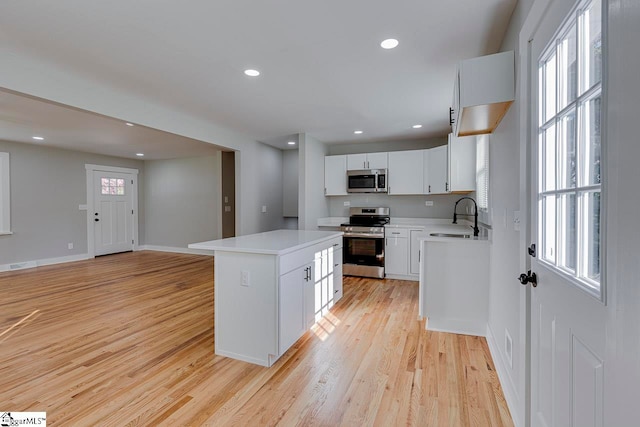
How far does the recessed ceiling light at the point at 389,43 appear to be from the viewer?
7.15ft

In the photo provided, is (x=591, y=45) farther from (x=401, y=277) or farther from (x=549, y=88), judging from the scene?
(x=401, y=277)

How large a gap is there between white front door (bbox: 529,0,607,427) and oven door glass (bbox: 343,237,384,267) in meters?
3.41

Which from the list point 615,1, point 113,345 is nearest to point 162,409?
point 113,345

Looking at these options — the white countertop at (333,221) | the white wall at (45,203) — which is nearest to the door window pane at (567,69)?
the white countertop at (333,221)

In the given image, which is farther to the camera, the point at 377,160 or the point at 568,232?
the point at 377,160

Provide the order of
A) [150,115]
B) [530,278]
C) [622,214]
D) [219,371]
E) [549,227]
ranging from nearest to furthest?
1. [622,214]
2. [549,227]
3. [530,278]
4. [219,371]
5. [150,115]

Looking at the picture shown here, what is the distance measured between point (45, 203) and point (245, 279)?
20.0 ft

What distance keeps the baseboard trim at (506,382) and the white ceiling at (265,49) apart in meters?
2.22

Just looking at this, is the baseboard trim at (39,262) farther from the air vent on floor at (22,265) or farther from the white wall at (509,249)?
the white wall at (509,249)

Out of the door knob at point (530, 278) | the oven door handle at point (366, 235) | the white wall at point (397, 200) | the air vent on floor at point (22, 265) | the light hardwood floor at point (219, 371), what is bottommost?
the light hardwood floor at point (219, 371)

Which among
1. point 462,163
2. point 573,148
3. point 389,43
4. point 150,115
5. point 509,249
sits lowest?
point 509,249

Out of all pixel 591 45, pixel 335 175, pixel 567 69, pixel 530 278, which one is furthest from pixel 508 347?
pixel 335 175

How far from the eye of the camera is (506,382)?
188 cm

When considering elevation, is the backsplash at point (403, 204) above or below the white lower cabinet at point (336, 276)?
above
